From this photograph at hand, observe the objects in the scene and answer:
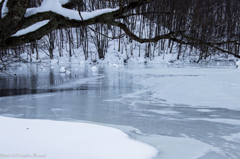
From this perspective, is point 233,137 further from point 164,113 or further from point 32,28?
point 32,28

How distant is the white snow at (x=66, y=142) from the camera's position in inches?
123

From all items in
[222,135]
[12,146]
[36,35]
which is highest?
[36,35]

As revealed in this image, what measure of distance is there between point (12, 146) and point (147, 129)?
2884 mm

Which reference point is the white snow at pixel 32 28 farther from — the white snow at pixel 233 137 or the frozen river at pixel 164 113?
the white snow at pixel 233 137

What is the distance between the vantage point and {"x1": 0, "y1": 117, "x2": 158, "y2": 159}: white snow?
313 cm

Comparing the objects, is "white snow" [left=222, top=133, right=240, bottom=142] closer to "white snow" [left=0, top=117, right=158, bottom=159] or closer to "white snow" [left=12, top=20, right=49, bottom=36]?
"white snow" [left=0, top=117, right=158, bottom=159]

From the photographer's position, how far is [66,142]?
3670 millimetres

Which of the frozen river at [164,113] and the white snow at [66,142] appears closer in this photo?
the white snow at [66,142]

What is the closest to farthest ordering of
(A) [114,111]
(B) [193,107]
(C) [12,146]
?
(C) [12,146], (A) [114,111], (B) [193,107]

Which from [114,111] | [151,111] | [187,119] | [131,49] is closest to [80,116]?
[114,111]

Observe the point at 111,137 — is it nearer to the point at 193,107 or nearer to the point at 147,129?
the point at 147,129

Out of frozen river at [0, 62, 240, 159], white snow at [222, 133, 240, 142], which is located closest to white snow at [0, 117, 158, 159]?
frozen river at [0, 62, 240, 159]

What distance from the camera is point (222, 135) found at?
4.98 m

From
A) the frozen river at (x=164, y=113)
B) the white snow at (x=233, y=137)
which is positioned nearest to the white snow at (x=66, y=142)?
the frozen river at (x=164, y=113)
